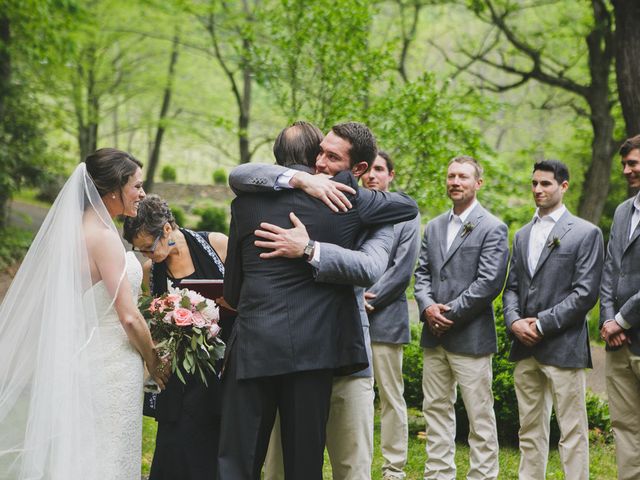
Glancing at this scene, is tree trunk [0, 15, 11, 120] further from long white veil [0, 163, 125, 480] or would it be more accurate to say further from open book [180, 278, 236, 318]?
long white veil [0, 163, 125, 480]

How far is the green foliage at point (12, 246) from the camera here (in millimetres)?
14703

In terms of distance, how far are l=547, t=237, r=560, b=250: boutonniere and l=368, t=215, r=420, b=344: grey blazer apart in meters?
1.12

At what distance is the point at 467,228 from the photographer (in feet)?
17.8

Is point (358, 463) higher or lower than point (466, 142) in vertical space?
lower

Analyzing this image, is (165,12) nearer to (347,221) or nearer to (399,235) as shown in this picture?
(399,235)

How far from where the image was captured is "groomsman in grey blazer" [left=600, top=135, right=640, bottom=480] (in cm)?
480

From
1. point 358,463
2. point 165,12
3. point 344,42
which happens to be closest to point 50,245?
point 358,463

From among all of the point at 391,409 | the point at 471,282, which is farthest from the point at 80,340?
the point at 471,282

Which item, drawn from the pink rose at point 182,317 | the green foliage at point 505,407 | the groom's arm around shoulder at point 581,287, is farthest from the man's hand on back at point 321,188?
the green foliage at point 505,407

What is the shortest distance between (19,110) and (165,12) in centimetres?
699

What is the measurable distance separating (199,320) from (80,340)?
0.66 m

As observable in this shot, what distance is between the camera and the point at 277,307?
3.38 metres

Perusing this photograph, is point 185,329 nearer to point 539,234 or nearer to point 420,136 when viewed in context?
point 539,234

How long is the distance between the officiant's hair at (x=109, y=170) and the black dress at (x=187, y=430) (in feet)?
4.06
